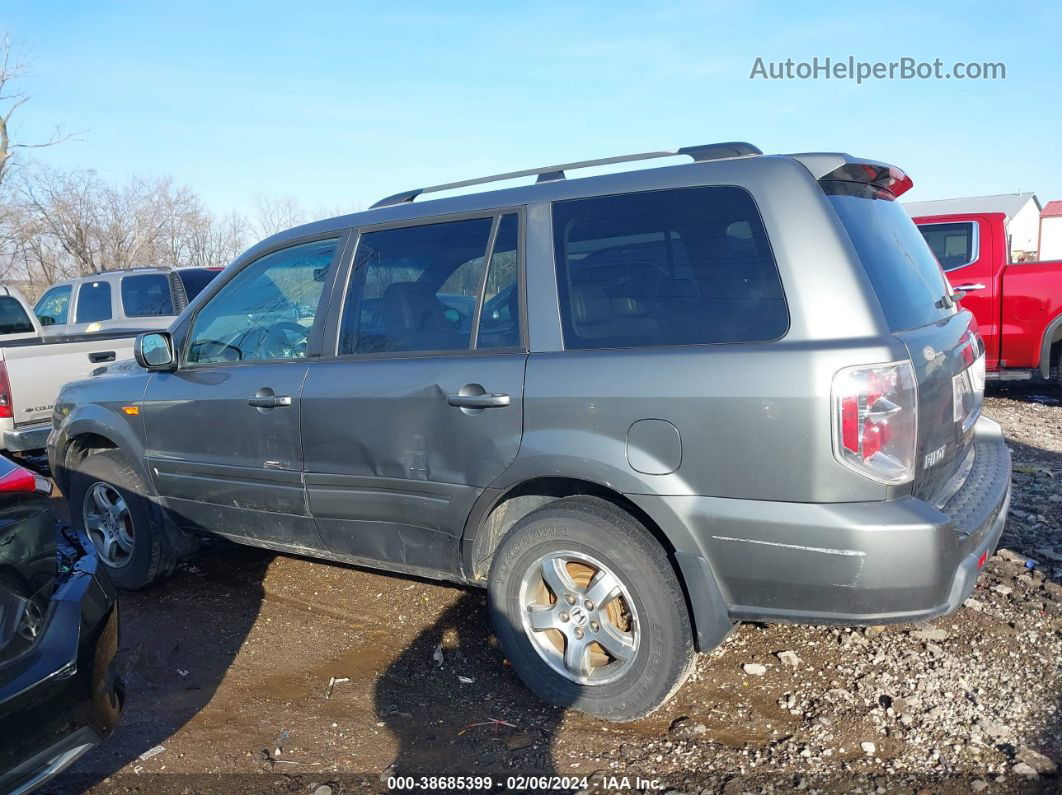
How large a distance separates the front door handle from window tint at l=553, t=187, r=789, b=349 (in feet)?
4.75

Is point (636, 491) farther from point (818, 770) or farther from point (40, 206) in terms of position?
point (40, 206)

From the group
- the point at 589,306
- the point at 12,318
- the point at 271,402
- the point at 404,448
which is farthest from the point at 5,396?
the point at 589,306

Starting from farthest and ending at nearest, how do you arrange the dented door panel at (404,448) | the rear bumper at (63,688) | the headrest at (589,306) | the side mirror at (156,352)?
the side mirror at (156,352), the dented door panel at (404,448), the headrest at (589,306), the rear bumper at (63,688)

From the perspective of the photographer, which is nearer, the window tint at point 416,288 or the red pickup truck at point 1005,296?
the window tint at point 416,288

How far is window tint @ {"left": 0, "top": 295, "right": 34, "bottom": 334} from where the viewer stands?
8633 mm

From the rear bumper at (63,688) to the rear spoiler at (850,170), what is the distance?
283 centimetres

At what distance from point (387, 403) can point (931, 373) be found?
2063 millimetres

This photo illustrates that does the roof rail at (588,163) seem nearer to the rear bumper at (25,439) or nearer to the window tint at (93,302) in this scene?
the rear bumper at (25,439)

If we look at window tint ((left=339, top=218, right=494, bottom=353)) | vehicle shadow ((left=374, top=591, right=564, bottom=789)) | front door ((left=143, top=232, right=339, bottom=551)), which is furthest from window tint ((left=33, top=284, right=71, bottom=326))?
vehicle shadow ((left=374, top=591, right=564, bottom=789))

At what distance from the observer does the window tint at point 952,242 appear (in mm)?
8781

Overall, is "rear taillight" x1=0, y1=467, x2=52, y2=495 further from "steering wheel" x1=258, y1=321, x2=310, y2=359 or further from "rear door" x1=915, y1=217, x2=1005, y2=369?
"rear door" x1=915, y1=217, x2=1005, y2=369

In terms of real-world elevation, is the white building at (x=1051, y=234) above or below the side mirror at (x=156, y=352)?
below

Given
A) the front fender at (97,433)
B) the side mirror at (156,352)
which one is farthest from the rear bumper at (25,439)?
the side mirror at (156,352)

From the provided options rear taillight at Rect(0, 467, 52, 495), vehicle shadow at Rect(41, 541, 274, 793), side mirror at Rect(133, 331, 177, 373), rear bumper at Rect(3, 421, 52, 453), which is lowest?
vehicle shadow at Rect(41, 541, 274, 793)
